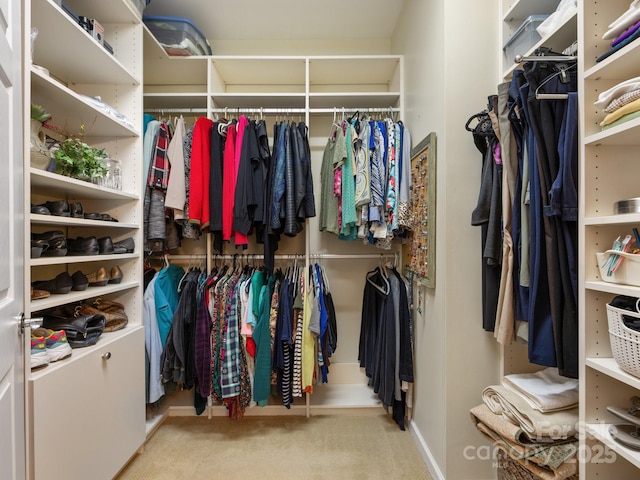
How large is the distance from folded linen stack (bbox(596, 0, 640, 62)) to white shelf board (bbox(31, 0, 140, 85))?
1.89 m

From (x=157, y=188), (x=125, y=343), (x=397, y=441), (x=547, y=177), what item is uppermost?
(x=157, y=188)

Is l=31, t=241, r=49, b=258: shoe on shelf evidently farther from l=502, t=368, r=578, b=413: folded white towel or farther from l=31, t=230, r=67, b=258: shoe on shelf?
l=502, t=368, r=578, b=413: folded white towel

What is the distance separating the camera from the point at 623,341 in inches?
30.4

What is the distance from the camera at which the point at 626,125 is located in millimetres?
763

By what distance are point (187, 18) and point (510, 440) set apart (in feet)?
9.85

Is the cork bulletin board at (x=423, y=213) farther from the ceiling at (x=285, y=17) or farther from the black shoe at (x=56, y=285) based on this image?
the black shoe at (x=56, y=285)

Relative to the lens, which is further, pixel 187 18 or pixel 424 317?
pixel 187 18

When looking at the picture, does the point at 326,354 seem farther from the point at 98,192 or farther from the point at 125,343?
the point at 98,192

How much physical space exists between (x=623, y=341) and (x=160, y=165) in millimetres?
2222

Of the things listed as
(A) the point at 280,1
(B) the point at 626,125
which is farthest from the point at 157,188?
(B) the point at 626,125

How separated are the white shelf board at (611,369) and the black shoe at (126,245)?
1995 millimetres

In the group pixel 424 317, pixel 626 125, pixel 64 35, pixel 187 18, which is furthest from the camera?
pixel 187 18

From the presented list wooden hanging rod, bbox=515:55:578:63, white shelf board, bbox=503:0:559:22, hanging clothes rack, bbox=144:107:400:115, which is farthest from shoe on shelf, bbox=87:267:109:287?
white shelf board, bbox=503:0:559:22

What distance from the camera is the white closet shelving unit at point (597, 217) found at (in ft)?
2.87
